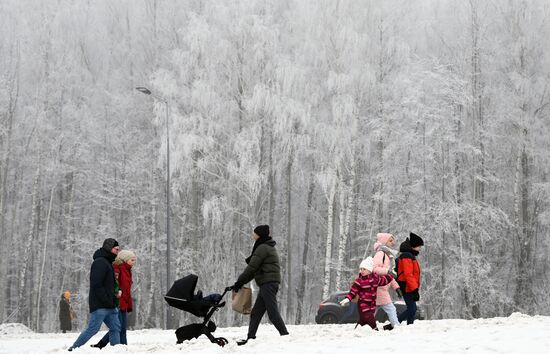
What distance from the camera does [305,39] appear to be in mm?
35062

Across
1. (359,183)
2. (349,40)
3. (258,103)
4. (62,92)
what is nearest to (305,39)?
(349,40)

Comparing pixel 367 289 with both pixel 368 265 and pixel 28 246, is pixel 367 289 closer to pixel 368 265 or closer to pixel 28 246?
pixel 368 265

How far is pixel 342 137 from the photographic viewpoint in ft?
108

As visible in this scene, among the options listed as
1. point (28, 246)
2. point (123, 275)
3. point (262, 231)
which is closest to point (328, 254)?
point (28, 246)

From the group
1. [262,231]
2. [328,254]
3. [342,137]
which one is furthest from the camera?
[342,137]

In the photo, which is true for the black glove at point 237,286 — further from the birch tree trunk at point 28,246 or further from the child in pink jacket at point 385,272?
the birch tree trunk at point 28,246

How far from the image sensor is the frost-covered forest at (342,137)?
32.7 meters

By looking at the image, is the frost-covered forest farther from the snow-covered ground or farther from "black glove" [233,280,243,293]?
"black glove" [233,280,243,293]

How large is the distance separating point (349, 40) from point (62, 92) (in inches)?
630

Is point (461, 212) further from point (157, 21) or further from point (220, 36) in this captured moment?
point (157, 21)

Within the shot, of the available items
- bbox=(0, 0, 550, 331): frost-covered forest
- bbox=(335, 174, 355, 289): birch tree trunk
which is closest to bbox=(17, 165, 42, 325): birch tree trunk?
bbox=(0, 0, 550, 331): frost-covered forest

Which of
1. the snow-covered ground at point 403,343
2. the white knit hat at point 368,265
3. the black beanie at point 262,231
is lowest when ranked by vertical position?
the snow-covered ground at point 403,343

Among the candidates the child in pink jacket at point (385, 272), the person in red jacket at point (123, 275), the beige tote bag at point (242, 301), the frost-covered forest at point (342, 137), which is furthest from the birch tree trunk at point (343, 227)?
the beige tote bag at point (242, 301)

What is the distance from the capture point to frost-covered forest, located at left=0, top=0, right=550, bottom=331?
107 ft
